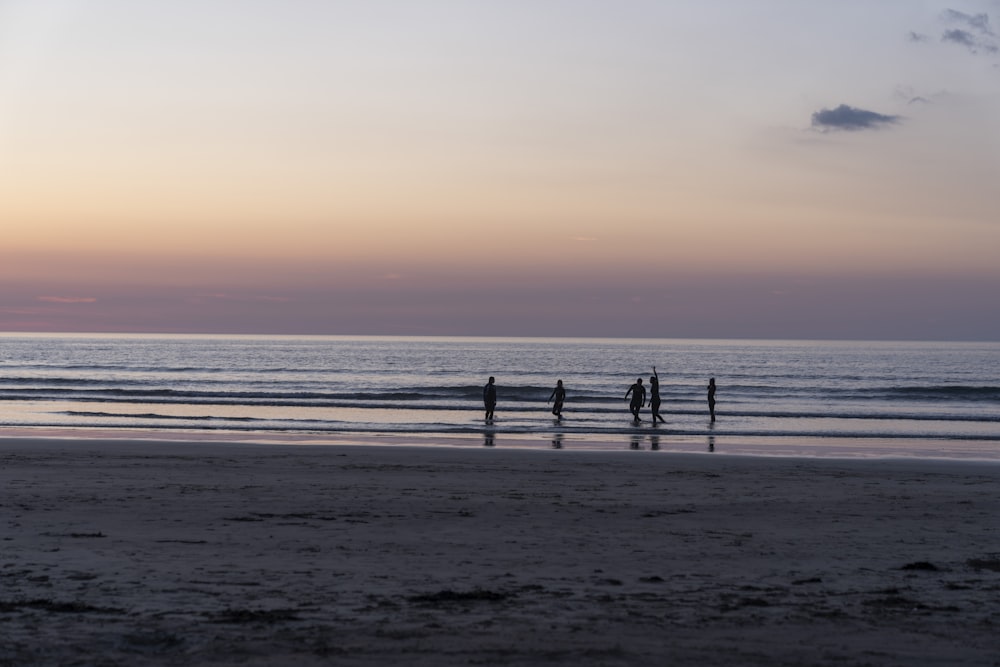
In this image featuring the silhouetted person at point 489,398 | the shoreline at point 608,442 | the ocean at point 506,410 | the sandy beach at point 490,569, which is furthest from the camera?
the silhouetted person at point 489,398

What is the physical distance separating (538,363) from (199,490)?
297 feet

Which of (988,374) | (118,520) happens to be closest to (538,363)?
(988,374)

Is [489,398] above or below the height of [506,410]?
above

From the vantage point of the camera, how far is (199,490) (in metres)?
14.1

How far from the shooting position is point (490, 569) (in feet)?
29.0

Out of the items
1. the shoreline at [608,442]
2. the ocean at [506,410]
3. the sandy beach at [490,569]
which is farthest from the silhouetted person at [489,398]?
the sandy beach at [490,569]

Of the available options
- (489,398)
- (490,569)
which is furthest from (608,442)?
(490,569)

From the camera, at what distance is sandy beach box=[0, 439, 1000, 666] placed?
6383mm

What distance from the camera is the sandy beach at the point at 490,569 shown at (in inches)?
251

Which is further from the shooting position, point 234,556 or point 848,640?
point 234,556

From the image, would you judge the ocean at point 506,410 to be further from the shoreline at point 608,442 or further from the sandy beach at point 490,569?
the sandy beach at point 490,569

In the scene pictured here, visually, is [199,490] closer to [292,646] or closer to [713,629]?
[292,646]

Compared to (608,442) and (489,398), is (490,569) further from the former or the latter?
(489,398)

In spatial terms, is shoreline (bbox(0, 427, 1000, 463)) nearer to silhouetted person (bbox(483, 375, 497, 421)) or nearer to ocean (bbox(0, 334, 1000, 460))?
ocean (bbox(0, 334, 1000, 460))
